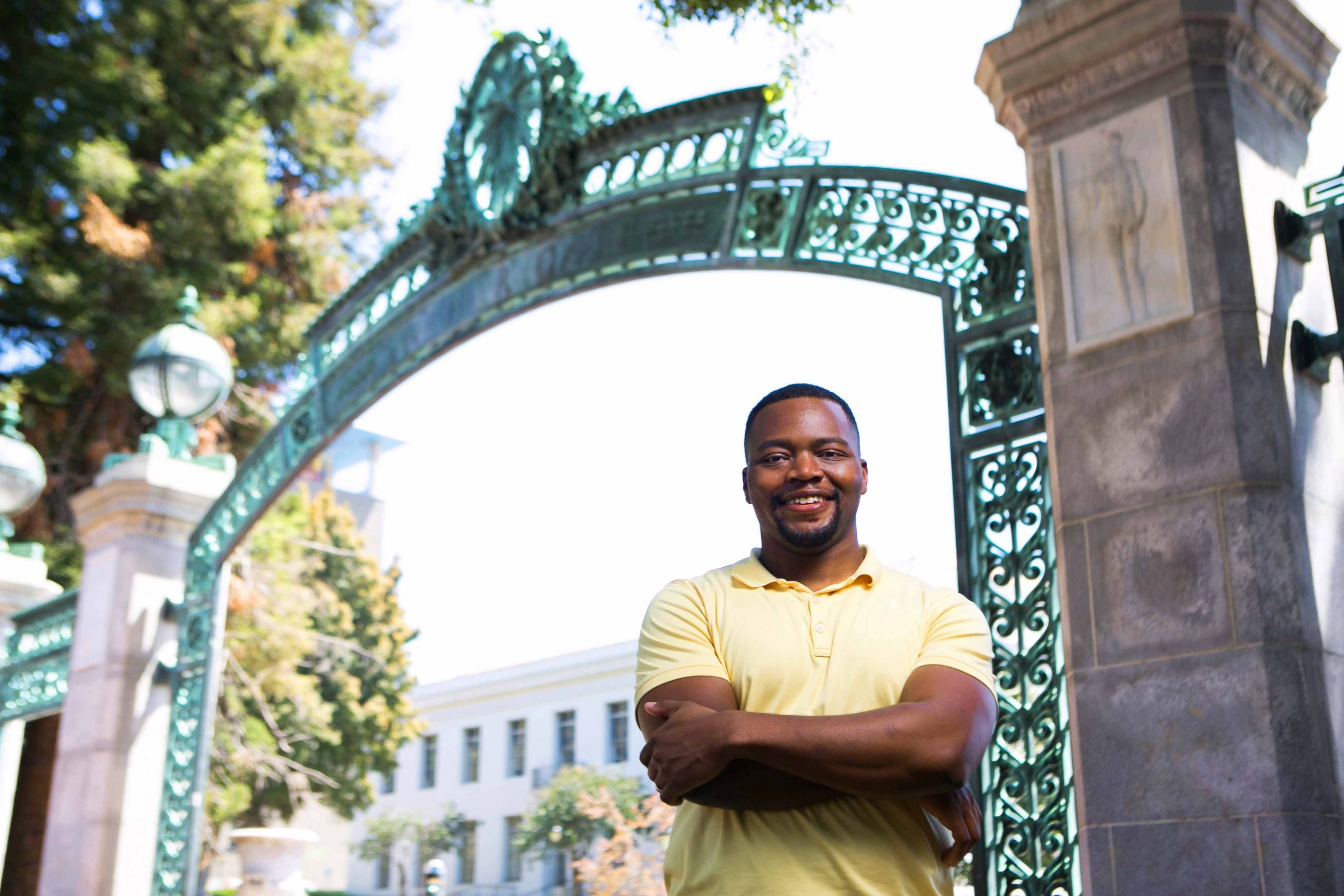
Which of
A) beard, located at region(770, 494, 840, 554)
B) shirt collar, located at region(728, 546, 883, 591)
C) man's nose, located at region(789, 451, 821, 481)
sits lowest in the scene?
shirt collar, located at region(728, 546, 883, 591)

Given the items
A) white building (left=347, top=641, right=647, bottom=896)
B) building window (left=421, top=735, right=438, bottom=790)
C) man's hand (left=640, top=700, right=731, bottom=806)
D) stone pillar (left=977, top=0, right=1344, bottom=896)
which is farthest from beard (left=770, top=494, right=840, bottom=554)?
building window (left=421, top=735, right=438, bottom=790)

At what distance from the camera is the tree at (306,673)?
14.9 m

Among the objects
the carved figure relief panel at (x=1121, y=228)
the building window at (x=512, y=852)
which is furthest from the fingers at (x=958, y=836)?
the building window at (x=512, y=852)

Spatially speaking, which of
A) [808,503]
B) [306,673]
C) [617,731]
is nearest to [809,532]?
[808,503]

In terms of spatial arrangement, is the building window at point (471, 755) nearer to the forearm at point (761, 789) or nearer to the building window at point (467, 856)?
the building window at point (467, 856)

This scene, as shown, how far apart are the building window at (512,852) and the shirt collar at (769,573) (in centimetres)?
3775

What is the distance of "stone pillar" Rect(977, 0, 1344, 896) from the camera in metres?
3.30

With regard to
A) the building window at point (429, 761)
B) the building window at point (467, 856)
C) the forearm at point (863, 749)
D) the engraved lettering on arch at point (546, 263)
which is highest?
the building window at point (429, 761)

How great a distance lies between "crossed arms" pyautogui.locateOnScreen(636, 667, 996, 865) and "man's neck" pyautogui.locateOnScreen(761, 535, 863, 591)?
214 millimetres

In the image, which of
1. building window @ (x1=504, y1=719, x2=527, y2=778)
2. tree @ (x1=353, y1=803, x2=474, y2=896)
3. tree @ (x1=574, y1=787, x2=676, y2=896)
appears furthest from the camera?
tree @ (x1=353, y1=803, x2=474, y2=896)

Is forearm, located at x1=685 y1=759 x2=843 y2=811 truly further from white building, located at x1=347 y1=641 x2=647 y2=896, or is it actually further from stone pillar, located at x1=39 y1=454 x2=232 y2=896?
white building, located at x1=347 y1=641 x2=647 y2=896

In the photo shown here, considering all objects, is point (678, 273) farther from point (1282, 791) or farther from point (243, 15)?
point (243, 15)

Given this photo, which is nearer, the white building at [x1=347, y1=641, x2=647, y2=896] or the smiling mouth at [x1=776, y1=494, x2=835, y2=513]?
the smiling mouth at [x1=776, y1=494, x2=835, y2=513]

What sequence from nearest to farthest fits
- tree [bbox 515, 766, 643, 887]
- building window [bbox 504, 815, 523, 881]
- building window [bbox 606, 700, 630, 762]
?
tree [bbox 515, 766, 643, 887] < building window [bbox 606, 700, 630, 762] < building window [bbox 504, 815, 523, 881]
